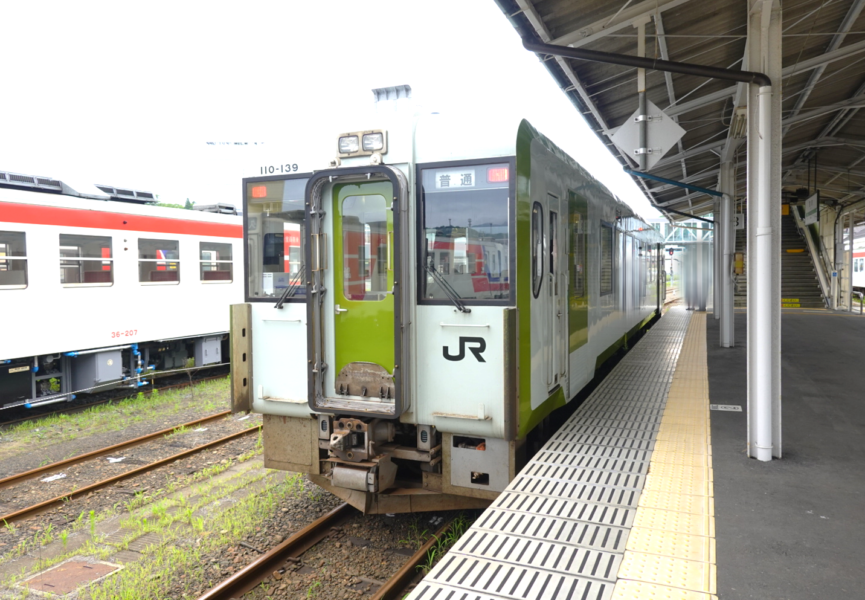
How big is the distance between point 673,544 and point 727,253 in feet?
33.4

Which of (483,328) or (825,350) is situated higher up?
(483,328)

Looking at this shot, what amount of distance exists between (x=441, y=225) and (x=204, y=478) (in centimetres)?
421

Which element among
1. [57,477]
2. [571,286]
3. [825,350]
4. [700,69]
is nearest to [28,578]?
[57,477]

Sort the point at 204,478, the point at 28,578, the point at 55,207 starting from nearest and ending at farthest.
→ the point at 28,578 → the point at 204,478 → the point at 55,207

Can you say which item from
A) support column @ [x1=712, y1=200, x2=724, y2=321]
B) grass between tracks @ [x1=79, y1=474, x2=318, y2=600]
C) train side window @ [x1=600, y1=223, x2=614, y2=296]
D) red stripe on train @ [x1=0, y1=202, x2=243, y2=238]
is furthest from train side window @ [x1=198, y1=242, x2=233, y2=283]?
support column @ [x1=712, y1=200, x2=724, y2=321]

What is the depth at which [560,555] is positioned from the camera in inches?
123

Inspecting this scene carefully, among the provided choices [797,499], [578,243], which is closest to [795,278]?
[578,243]

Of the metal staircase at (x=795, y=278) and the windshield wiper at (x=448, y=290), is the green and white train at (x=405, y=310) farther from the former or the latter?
the metal staircase at (x=795, y=278)

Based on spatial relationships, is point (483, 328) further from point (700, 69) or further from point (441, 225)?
point (700, 69)

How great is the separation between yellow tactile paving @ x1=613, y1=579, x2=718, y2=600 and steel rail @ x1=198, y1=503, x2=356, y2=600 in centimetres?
265

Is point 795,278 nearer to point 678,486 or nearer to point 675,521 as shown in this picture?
point 678,486

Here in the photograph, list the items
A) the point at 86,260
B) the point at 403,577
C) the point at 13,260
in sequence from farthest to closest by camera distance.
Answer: the point at 86,260 < the point at 13,260 < the point at 403,577

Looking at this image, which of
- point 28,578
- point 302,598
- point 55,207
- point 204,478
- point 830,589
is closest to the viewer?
point 830,589

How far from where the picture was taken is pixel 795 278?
23.9 meters
